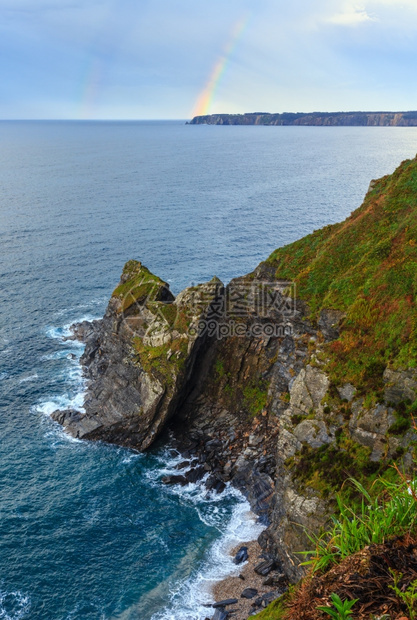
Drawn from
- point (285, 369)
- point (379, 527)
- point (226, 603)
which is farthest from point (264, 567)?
point (379, 527)

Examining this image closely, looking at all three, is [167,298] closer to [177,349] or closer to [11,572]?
[177,349]

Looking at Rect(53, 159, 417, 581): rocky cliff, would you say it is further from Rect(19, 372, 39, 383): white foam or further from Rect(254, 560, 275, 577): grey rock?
Rect(19, 372, 39, 383): white foam

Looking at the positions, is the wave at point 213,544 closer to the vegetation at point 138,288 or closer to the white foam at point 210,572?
the white foam at point 210,572

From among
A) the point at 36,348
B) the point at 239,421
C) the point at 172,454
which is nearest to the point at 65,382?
the point at 36,348

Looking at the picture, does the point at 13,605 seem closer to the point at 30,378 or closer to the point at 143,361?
the point at 143,361

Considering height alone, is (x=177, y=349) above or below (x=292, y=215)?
below

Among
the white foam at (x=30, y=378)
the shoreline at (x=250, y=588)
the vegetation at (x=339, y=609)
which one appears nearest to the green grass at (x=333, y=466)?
the shoreline at (x=250, y=588)

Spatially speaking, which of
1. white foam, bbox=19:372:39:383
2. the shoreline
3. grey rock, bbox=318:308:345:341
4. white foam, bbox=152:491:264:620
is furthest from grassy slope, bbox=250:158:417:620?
white foam, bbox=19:372:39:383
